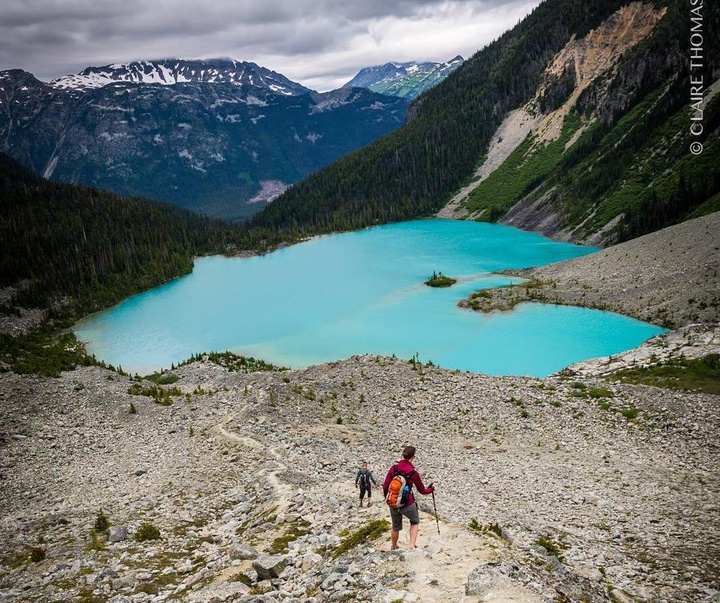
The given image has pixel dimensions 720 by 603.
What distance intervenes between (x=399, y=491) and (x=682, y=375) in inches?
1280

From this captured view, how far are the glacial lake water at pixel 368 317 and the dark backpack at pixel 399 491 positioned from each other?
44829mm

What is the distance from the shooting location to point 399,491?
50.2ft

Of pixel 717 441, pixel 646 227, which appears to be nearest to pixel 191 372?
pixel 717 441

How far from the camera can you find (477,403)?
37125mm

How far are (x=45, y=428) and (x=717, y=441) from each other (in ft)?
133

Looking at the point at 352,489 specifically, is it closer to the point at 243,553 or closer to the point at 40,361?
the point at 243,553

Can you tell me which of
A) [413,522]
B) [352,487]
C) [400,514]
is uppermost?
[400,514]

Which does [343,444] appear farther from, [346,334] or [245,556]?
[346,334]

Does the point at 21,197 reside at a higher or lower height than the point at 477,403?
higher

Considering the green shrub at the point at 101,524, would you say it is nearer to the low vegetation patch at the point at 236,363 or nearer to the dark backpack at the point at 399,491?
the dark backpack at the point at 399,491

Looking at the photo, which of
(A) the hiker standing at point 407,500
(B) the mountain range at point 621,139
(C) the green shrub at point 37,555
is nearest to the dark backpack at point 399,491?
(A) the hiker standing at point 407,500

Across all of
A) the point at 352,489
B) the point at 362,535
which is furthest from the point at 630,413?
the point at 362,535

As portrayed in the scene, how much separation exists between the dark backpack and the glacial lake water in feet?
147

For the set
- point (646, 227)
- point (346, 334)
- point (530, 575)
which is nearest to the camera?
point (530, 575)
